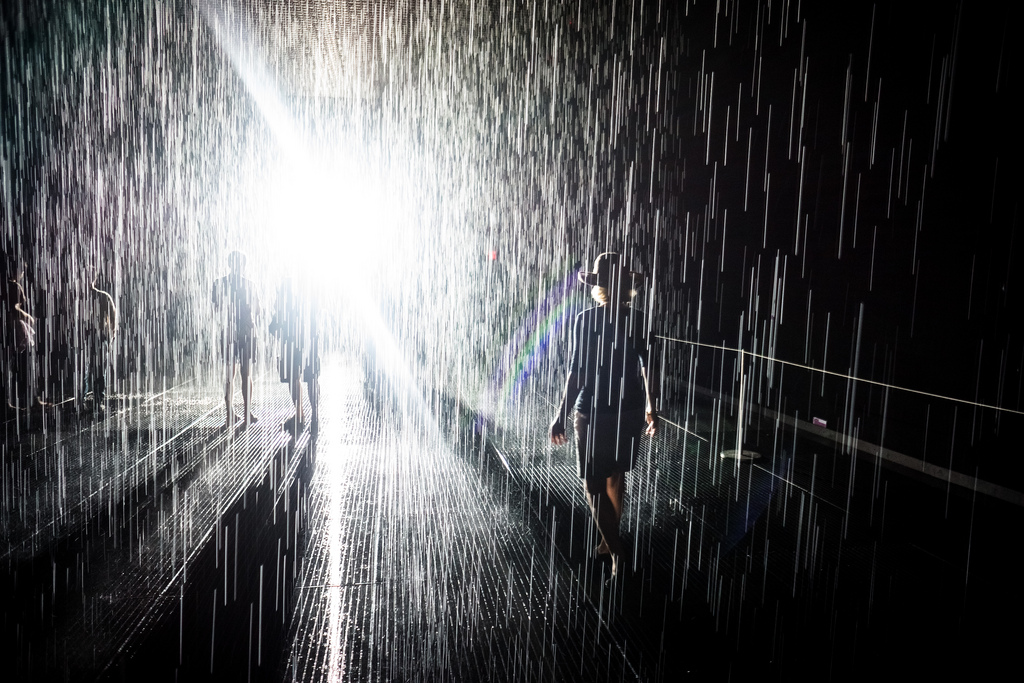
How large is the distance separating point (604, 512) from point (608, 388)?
0.67 metres

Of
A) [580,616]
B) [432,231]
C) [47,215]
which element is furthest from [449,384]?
[432,231]

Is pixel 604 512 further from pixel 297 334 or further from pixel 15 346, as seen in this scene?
pixel 15 346

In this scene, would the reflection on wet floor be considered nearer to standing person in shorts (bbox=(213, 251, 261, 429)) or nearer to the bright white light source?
standing person in shorts (bbox=(213, 251, 261, 429))

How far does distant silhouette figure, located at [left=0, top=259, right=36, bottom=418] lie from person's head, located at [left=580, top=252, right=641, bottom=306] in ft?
22.2

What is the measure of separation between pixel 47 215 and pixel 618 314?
11.2 m

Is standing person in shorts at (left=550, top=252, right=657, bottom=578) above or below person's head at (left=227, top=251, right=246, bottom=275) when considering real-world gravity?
below

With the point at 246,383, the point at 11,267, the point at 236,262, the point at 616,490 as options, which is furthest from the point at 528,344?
the point at 616,490

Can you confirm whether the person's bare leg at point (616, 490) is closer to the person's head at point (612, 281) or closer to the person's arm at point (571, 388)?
the person's arm at point (571, 388)

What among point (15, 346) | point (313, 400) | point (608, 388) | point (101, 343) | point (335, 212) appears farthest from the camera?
point (335, 212)

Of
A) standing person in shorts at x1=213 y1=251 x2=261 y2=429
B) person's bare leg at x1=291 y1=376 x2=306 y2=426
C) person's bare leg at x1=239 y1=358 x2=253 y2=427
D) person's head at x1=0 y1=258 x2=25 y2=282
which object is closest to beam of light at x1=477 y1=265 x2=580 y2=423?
person's bare leg at x1=291 y1=376 x2=306 y2=426

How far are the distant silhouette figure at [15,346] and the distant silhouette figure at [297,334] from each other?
293 cm

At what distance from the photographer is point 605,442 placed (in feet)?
10.9

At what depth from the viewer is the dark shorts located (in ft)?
10.8

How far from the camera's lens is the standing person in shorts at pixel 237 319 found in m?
6.42
